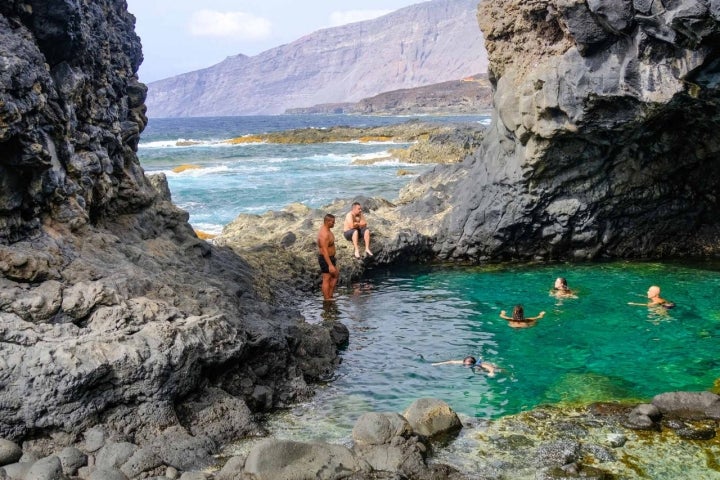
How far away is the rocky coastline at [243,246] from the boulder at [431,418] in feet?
0.24

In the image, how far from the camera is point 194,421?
863 centimetres

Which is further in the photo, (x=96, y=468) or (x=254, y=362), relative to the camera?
(x=254, y=362)

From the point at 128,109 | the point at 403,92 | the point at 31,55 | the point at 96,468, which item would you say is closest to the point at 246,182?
the point at 128,109

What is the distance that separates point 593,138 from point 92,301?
11005 mm

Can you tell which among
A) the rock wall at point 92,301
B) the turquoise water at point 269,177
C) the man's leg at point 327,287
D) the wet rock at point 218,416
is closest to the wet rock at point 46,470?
the rock wall at point 92,301

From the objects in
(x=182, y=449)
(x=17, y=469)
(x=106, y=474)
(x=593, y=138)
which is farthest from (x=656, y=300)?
(x=17, y=469)

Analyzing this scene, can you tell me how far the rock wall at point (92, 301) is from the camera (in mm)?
8000

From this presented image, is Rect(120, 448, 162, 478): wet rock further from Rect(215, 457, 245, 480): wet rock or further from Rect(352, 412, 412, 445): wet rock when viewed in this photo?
Rect(352, 412, 412, 445): wet rock

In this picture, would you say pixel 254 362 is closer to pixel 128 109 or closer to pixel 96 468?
pixel 96 468

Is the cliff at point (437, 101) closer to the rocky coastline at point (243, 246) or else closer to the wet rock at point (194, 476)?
the rocky coastline at point (243, 246)

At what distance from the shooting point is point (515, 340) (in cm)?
1278

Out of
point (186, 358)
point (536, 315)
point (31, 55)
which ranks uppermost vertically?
point (31, 55)

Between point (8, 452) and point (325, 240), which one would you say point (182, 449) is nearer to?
point (8, 452)

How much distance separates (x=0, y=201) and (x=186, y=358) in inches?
119
